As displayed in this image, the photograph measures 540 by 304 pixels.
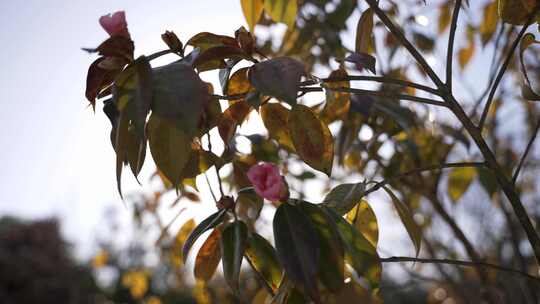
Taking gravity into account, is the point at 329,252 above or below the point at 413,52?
below

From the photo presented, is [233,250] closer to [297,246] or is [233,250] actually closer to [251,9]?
[297,246]

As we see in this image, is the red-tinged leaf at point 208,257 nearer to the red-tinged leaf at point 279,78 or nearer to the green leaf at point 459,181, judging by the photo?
the red-tinged leaf at point 279,78

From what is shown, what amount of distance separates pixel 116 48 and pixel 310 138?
250 millimetres

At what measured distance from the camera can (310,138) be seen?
624 millimetres

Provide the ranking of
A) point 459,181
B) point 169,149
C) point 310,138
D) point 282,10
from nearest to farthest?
1. point 169,149
2. point 310,138
3. point 282,10
4. point 459,181

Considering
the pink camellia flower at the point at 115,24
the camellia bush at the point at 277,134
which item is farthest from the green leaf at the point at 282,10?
the pink camellia flower at the point at 115,24

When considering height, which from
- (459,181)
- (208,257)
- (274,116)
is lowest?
(208,257)

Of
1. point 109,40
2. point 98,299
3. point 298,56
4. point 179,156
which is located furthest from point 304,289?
point 98,299

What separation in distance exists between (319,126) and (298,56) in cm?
85

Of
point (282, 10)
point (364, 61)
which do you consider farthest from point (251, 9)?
point (364, 61)

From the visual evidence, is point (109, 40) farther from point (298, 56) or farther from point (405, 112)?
point (298, 56)

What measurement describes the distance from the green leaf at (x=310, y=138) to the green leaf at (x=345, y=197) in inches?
1.1

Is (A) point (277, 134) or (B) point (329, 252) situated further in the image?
(A) point (277, 134)

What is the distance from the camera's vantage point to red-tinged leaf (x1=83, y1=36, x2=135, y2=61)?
0.50 m
